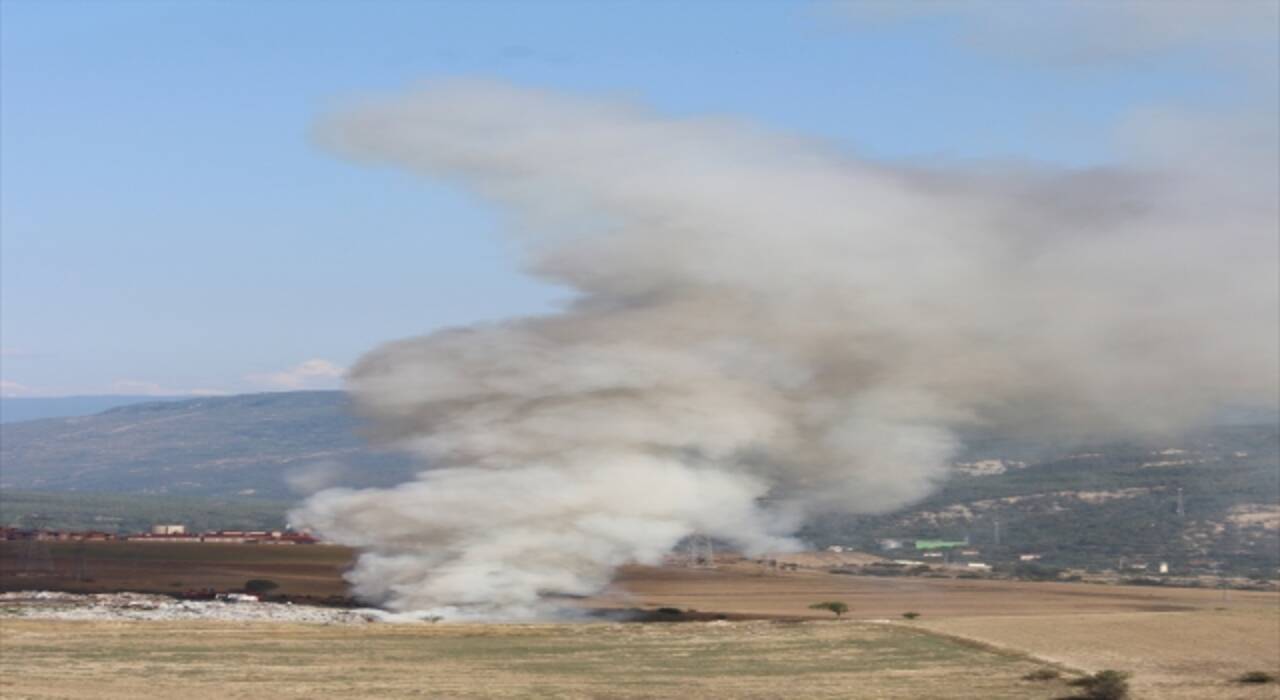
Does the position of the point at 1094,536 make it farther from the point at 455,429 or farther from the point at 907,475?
the point at 455,429

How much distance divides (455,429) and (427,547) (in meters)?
5.59

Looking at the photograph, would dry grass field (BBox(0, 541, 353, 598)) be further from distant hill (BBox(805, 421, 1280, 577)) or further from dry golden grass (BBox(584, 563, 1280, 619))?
distant hill (BBox(805, 421, 1280, 577))

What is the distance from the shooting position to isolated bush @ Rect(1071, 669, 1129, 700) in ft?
188

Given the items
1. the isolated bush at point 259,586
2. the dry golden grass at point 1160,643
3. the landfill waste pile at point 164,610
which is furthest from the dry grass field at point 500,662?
the isolated bush at point 259,586

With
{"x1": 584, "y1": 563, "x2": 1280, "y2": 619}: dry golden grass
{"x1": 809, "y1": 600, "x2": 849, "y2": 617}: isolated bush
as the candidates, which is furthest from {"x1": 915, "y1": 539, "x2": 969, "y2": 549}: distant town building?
{"x1": 809, "y1": 600, "x2": 849, "y2": 617}: isolated bush

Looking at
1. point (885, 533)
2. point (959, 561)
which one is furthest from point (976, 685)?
point (885, 533)

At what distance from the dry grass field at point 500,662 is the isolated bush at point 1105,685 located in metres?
0.92

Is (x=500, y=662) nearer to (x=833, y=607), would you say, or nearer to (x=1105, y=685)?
(x=1105, y=685)

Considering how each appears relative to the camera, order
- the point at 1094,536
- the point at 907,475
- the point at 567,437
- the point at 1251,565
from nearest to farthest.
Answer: the point at 567,437 → the point at 907,475 → the point at 1251,565 → the point at 1094,536

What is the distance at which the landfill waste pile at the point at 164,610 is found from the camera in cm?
8056

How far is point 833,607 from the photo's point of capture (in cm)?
9381

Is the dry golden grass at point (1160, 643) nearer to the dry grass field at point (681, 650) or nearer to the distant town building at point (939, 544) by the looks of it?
the dry grass field at point (681, 650)

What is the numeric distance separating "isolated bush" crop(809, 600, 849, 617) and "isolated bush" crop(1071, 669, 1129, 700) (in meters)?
30.5

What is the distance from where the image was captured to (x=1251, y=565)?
154 m
